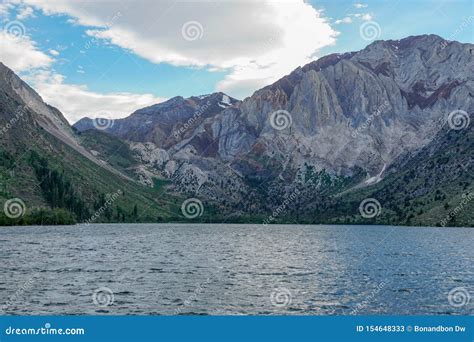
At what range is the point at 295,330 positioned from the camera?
37.8m

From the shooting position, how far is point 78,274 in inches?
3654

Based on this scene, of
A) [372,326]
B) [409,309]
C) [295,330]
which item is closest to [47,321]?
[295,330]

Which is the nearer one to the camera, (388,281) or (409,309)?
(409,309)

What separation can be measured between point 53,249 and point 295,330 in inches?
4811

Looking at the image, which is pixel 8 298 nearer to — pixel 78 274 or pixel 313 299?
pixel 78 274

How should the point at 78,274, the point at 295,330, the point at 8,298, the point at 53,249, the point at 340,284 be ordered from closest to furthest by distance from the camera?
1. the point at 295,330
2. the point at 8,298
3. the point at 340,284
4. the point at 78,274
5. the point at 53,249

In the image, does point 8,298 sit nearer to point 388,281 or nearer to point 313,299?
point 313,299

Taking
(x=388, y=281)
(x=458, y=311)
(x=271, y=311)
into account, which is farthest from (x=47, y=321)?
(x=388, y=281)

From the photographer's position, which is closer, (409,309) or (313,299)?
(409,309)

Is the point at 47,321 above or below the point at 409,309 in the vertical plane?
above

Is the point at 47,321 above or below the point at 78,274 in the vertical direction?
above

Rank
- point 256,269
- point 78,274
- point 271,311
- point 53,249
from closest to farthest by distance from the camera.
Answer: point 271,311 → point 78,274 → point 256,269 → point 53,249

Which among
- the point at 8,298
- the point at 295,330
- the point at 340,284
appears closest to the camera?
the point at 295,330

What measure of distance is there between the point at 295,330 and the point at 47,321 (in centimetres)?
1949
